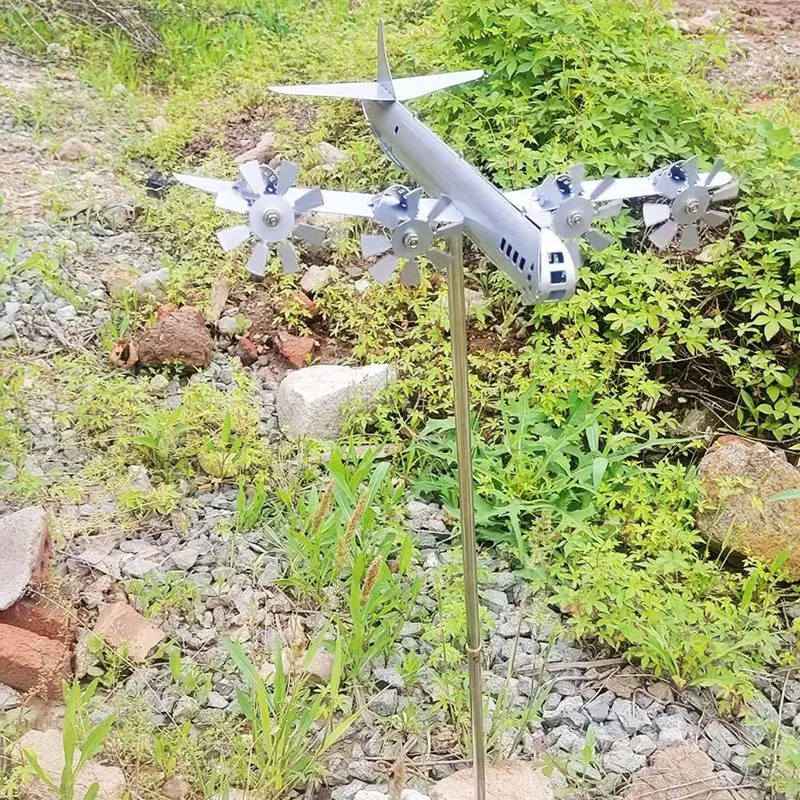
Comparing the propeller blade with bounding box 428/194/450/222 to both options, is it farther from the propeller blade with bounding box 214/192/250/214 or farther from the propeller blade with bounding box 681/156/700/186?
the propeller blade with bounding box 681/156/700/186

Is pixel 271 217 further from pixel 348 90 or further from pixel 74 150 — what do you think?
pixel 74 150

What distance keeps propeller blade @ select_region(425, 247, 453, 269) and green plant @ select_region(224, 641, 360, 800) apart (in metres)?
0.98

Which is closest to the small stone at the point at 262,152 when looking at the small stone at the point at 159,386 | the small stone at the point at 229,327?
the small stone at the point at 229,327

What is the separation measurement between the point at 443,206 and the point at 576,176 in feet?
0.61

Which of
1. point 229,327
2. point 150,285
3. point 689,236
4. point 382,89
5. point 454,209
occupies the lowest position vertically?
point 229,327

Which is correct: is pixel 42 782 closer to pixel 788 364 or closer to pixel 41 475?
pixel 41 475

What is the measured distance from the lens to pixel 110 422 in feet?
8.20

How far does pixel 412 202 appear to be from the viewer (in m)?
0.96

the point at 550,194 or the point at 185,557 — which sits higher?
the point at 550,194

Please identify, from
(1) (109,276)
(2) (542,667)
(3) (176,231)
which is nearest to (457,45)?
(3) (176,231)

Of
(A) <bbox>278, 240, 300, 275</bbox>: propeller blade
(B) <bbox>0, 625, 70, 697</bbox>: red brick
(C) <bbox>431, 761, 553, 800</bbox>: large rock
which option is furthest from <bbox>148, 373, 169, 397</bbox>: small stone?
(A) <bbox>278, 240, 300, 275</bbox>: propeller blade

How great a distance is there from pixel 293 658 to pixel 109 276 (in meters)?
1.88

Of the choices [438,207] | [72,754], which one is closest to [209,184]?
[438,207]

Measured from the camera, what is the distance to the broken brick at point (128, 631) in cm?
188
